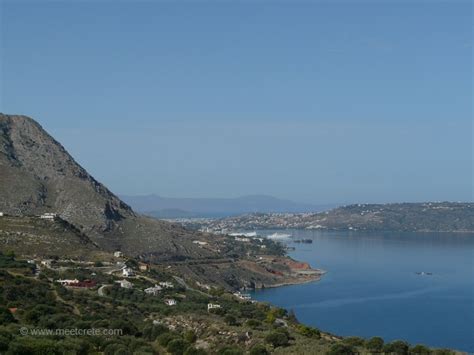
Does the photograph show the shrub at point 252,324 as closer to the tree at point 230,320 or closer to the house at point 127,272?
the tree at point 230,320

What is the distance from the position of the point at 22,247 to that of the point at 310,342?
27.1 meters

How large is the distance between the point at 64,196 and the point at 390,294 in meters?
37.1

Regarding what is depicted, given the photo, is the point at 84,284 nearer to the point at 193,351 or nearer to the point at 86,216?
the point at 193,351

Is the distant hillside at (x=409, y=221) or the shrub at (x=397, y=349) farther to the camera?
the distant hillside at (x=409, y=221)

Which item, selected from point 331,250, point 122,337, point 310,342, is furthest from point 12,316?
point 331,250

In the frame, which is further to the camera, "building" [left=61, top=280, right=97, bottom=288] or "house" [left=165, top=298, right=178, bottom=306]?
"building" [left=61, top=280, right=97, bottom=288]

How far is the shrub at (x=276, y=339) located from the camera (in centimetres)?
2436

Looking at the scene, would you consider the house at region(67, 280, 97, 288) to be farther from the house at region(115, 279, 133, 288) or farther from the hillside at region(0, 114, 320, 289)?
the hillside at region(0, 114, 320, 289)

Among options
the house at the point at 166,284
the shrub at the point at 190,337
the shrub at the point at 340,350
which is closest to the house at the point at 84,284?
the house at the point at 166,284

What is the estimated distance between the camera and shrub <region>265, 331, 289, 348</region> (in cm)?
2436

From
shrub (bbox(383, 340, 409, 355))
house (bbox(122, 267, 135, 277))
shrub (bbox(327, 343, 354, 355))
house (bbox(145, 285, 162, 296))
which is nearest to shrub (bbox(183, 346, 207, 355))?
shrub (bbox(327, 343, 354, 355))

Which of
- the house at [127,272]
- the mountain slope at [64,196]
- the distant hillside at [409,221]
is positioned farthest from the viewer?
the distant hillside at [409,221]

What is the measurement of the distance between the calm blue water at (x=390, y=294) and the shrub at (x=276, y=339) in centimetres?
2425

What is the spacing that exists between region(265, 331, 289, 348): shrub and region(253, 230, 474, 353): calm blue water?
24.3 metres
